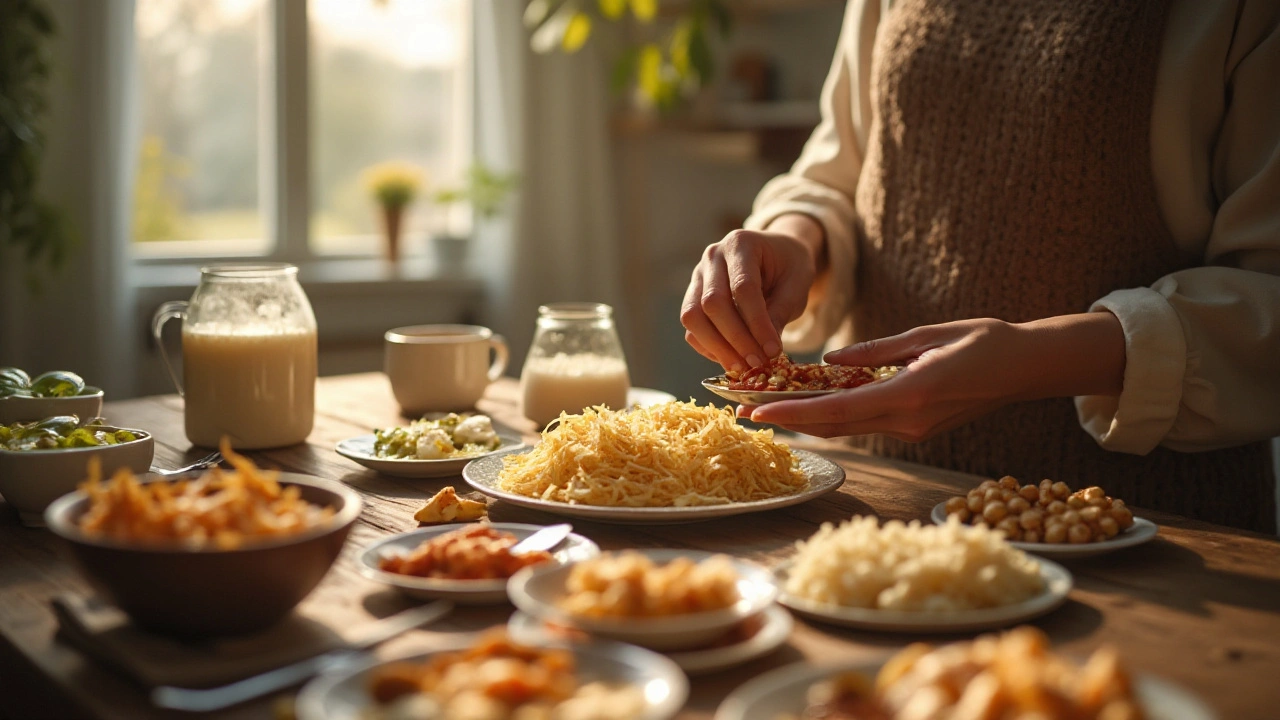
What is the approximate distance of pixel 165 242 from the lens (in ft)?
12.7

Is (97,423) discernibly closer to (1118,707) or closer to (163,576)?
(163,576)

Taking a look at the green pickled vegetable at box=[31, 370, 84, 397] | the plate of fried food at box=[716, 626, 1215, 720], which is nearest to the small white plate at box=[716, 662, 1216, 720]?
the plate of fried food at box=[716, 626, 1215, 720]

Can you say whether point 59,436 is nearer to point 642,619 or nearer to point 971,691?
point 642,619

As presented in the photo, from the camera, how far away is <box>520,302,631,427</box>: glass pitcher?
1.72m

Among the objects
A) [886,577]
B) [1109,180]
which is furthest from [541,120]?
[886,577]

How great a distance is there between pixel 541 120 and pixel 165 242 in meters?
1.47

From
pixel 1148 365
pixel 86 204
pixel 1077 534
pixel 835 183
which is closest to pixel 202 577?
pixel 1077 534

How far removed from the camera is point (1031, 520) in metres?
1.06

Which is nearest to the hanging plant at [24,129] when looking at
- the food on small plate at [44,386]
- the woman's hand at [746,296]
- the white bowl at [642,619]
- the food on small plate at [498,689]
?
the food on small plate at [44,386]

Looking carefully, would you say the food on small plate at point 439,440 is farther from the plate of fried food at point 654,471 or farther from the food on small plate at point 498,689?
Result: the food on small plate at point 498,689

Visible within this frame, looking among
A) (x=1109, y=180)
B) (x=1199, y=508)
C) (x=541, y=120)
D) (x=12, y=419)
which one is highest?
(x=541, y=120)

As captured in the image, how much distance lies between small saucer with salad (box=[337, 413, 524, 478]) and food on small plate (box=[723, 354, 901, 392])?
34 cm

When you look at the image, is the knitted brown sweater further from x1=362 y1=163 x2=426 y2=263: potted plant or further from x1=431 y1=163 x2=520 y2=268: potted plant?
x1=362 y1=163 x2=426 y2=263: potted plant

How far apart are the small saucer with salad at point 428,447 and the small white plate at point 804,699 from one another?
79cm
